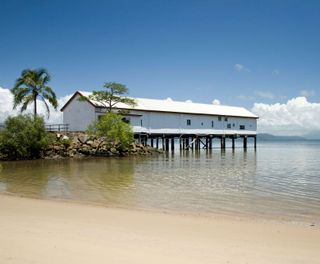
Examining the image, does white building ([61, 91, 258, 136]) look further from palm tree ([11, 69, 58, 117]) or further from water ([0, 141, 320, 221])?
water ([0, 141, 320, 221])

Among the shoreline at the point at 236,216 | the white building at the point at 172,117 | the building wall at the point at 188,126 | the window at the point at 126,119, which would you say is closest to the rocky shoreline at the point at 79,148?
the white building at the point at 172,117

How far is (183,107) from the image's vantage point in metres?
53.5

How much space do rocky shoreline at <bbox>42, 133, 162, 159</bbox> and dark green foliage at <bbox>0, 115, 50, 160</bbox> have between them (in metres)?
1.85

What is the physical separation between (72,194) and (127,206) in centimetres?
379

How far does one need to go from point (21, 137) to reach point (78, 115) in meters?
9.76

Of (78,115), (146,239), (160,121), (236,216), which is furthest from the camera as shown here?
(160,121)

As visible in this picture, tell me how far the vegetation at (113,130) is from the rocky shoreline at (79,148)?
0.72m

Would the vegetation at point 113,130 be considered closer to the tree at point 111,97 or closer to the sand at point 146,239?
the tree at point 111,97

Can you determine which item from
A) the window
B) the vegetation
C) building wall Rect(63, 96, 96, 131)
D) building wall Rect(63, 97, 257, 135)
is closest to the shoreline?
the vegetation

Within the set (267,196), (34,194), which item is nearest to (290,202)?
(267,196)

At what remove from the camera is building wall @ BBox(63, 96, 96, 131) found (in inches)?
1724

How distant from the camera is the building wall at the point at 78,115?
43.8 metres

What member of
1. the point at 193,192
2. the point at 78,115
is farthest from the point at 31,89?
the point at 193,192

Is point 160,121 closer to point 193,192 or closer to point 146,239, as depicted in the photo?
point 193,192
